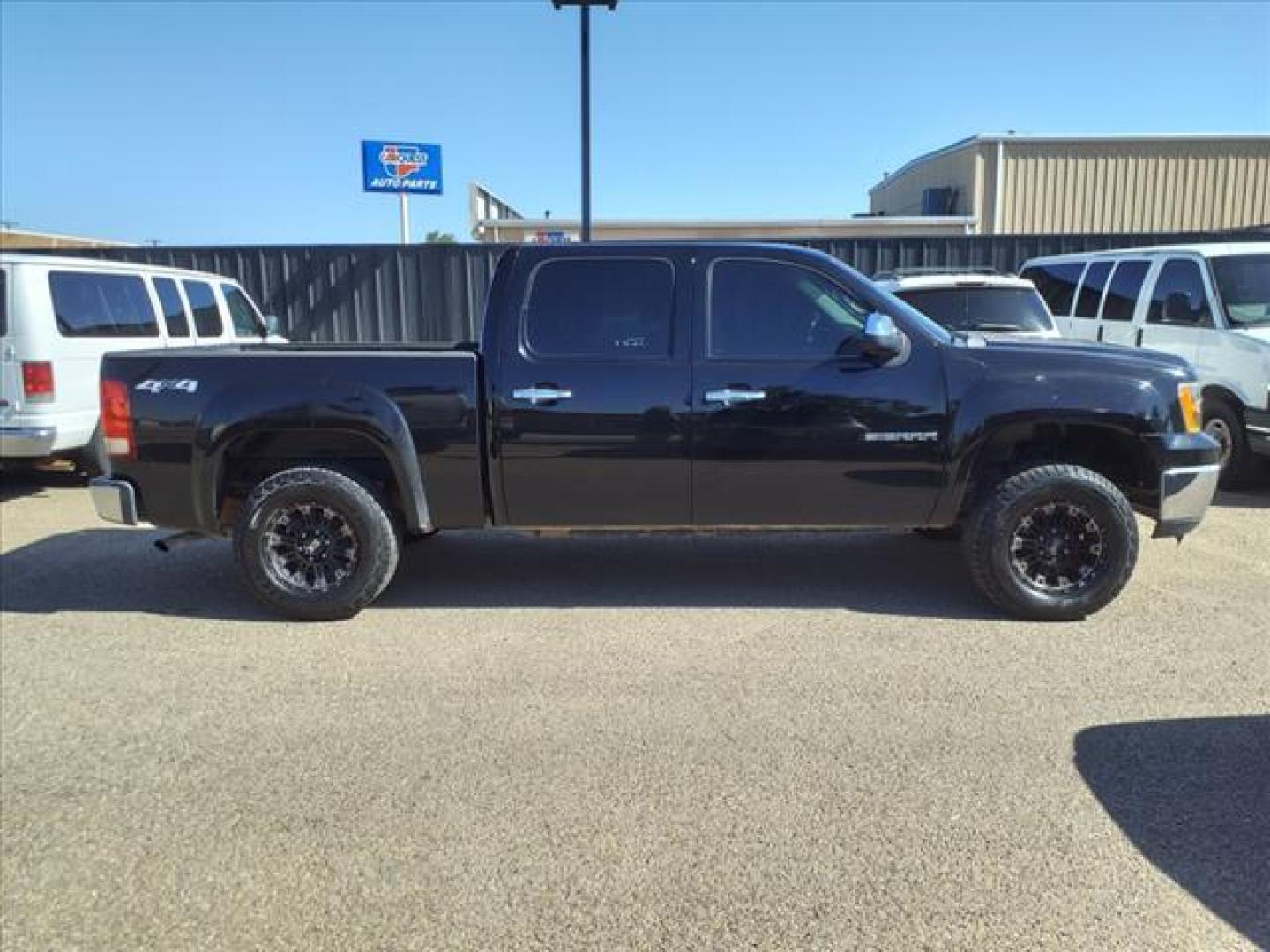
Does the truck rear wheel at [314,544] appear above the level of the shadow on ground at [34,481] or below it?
above

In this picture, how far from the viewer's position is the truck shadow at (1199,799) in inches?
111

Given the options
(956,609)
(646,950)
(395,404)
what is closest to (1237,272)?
(956,609)

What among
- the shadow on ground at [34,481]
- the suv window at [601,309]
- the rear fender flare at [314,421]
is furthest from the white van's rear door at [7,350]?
the suv window at [601,309]

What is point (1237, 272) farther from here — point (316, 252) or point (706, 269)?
point (316, 252)

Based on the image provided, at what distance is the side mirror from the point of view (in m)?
4.94

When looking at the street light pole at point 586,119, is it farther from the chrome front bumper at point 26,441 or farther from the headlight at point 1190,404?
the headlight at point 1190,404

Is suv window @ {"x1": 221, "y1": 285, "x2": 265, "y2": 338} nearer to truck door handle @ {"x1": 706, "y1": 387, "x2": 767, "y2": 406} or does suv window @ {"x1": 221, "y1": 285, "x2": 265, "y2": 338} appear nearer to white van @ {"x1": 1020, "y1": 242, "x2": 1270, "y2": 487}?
truck door handle @ {"x1": 706, "y1": 387, "x2": 767, "y2": 406}

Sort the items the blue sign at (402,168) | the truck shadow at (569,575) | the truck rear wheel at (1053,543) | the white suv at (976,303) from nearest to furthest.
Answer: the truck rear wheel at (1053,543) < the truck shadow at (569,575) < the white suv at (976,303) < the blue sign at (402,168)

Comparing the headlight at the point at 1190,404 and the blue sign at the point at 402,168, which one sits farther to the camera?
the blue sign at the point at 402,168

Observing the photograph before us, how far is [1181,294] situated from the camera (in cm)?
895

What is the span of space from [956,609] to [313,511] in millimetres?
3513

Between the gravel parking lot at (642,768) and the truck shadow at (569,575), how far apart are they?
0.05 meters

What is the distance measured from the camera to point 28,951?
2627mm

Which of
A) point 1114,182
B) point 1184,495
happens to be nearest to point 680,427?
point 1184,495
